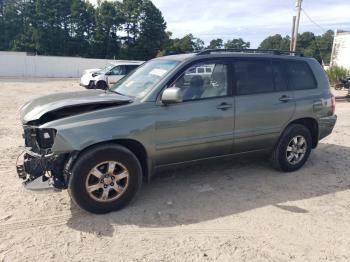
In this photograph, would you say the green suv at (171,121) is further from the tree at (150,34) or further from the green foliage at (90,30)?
the tree at (150,34)

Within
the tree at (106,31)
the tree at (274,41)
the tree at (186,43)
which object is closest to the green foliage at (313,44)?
the tree at (274,41)

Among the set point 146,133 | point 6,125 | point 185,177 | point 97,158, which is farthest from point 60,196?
point 6,125

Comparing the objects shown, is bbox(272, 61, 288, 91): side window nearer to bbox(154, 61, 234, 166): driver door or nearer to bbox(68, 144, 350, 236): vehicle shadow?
bbox(154, 61, 234, 166): driver door

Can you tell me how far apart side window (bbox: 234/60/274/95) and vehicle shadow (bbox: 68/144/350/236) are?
1.10m

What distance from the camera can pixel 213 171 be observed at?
5.36 metres

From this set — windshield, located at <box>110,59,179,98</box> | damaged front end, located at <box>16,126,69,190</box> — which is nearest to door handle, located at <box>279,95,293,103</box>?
windshield, located at <box>110,59,179,98</box>

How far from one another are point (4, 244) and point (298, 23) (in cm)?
1950

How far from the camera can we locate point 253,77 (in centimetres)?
484

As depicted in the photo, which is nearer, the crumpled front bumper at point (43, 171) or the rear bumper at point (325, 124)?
the crumpled front bumper at point (43, 171)

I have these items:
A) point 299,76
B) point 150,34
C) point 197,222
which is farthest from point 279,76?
point 150,34

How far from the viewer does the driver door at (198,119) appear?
4086 millimetres

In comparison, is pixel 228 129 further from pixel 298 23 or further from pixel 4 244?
pixel 298 23

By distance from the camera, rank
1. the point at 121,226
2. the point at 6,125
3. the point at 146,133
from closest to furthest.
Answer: the point at 121,226, the point at 146,133, the point at 6,125

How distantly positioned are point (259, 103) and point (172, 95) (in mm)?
1561
